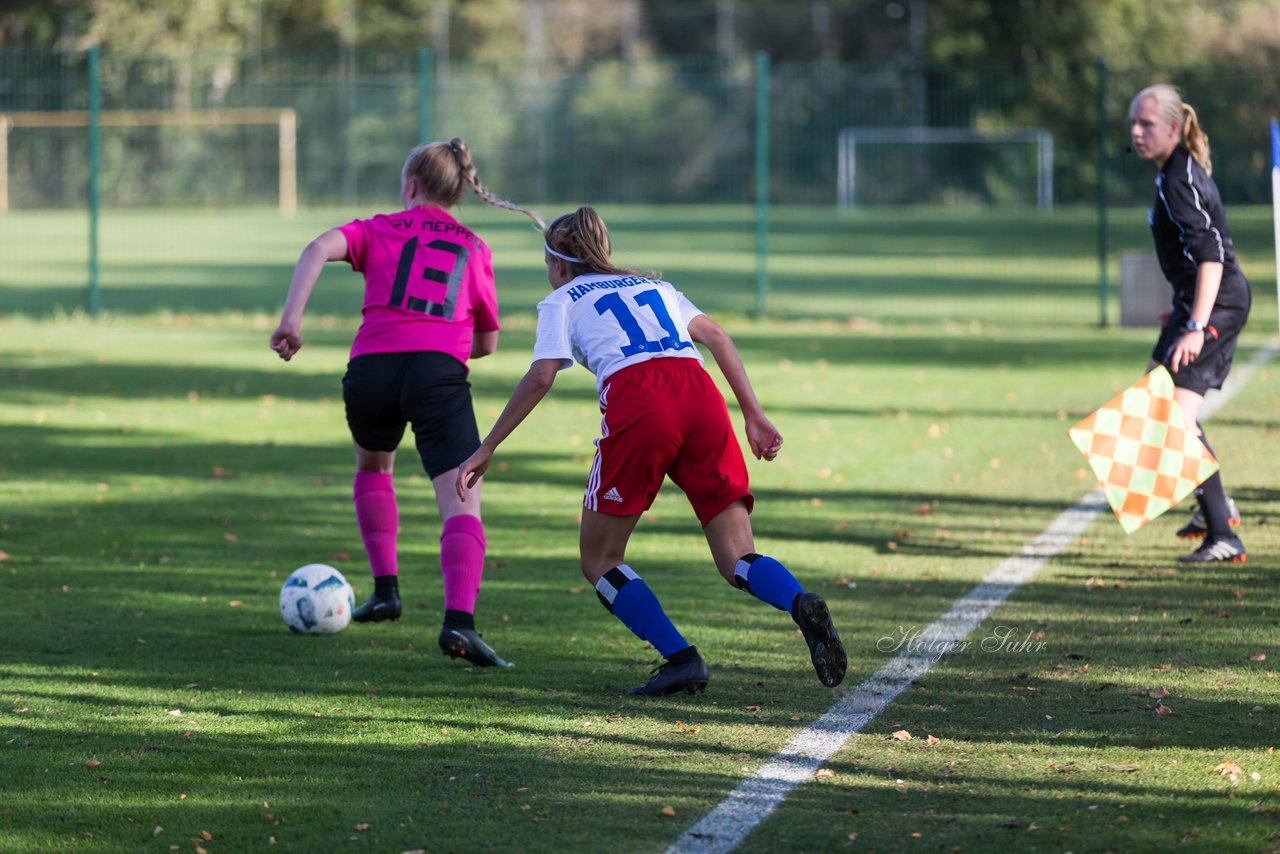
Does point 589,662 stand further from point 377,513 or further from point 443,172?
point 443,172

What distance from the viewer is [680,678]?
5348 millimetres

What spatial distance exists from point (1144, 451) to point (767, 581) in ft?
8.08

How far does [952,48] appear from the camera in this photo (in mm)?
54188

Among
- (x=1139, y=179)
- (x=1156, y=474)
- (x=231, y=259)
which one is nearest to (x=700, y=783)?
(x=1156, y=474)

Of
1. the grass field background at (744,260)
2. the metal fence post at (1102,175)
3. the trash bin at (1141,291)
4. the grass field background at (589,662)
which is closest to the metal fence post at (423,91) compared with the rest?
the grass field background at (744,260)

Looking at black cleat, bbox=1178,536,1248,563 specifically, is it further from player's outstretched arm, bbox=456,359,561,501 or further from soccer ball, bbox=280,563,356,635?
soccer ball, bbox=280,563,356,635

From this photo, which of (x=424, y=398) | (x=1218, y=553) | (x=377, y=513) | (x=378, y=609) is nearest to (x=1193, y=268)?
(x=1218, y=553)

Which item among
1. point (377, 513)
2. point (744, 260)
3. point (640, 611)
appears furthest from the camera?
point (744, 260)

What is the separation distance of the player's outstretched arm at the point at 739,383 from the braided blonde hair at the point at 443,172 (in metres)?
1.13

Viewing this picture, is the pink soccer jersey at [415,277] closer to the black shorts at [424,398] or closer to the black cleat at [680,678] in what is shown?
the black shorts at [424,398]

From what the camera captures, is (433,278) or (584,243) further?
(433,278)

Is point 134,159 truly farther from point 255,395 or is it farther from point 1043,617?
point 1043,617

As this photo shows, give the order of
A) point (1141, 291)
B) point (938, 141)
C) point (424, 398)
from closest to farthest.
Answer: point (424, 398)
point (1141, 291)
point (938, 141)

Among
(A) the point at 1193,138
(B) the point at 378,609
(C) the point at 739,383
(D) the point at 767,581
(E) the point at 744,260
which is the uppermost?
(A) the point at 1193,138
